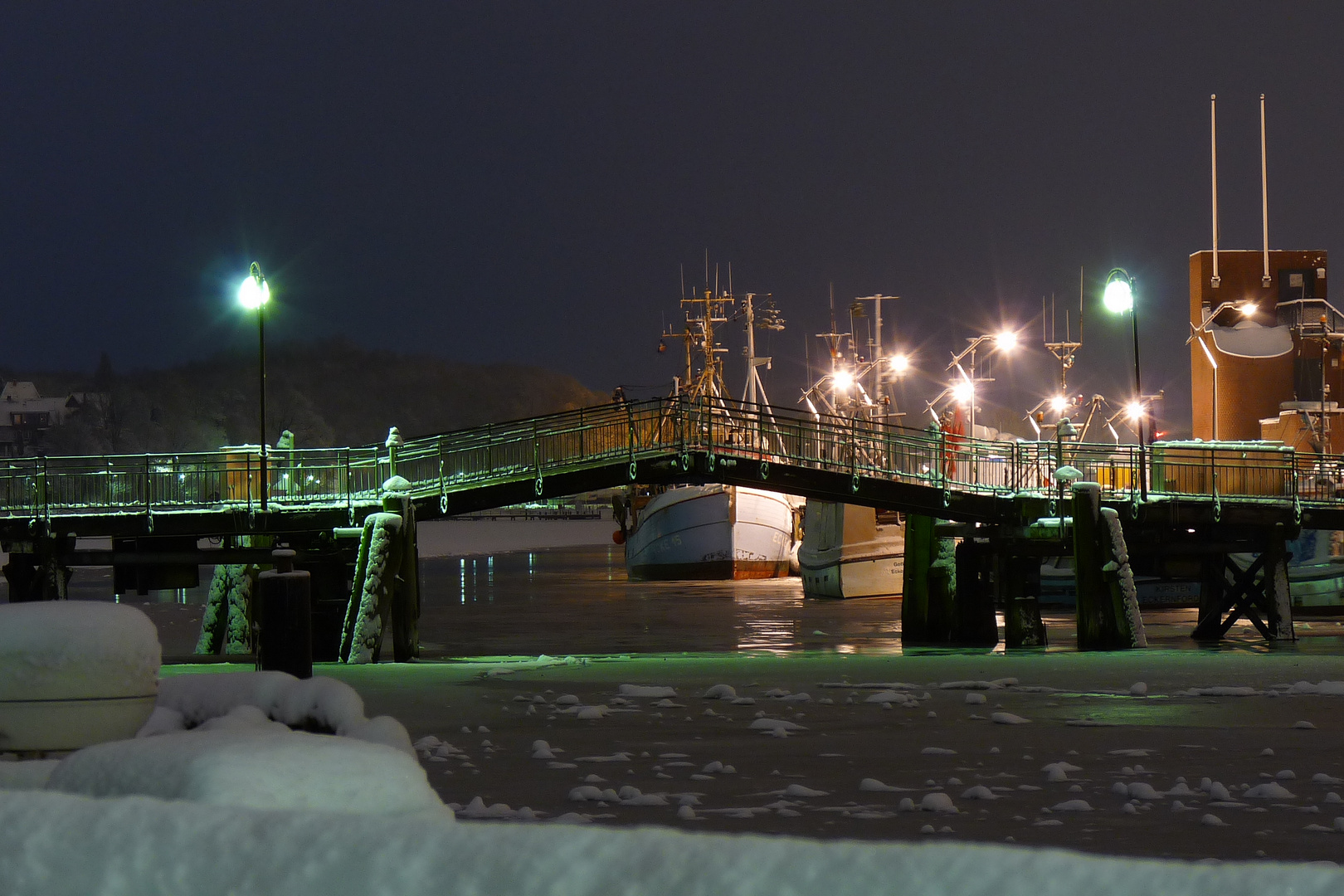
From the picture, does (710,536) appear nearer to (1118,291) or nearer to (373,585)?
(1118,291)

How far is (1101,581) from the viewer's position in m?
25.8

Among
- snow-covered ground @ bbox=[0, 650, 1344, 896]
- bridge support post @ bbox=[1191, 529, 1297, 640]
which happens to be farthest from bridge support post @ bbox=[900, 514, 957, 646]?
snow-covered ground @ bbox=[0, 650, 1344, 896]

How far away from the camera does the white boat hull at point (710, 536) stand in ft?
232

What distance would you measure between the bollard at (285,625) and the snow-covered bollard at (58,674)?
1020 cm

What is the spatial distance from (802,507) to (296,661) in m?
61.0

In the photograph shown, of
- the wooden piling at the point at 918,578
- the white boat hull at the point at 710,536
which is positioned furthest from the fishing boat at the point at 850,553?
the wooden piling at the point at 918,578

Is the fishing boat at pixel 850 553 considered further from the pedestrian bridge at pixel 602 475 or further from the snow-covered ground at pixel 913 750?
the snow-covered ground at pixel 913 750

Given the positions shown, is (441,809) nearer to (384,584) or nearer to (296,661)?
(296,661)

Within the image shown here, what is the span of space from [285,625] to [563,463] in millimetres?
14086

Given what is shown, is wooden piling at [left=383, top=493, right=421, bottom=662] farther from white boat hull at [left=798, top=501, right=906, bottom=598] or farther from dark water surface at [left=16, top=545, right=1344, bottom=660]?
white boat hull at [left=798, top=501, right=906, bottom=598]

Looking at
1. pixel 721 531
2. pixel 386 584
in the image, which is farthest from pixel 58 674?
pixel 721 531

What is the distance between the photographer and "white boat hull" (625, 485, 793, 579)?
7081cm

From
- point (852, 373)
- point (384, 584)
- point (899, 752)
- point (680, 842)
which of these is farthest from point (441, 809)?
point (852, 373)

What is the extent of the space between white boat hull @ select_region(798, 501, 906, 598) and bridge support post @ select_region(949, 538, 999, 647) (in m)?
20.5
